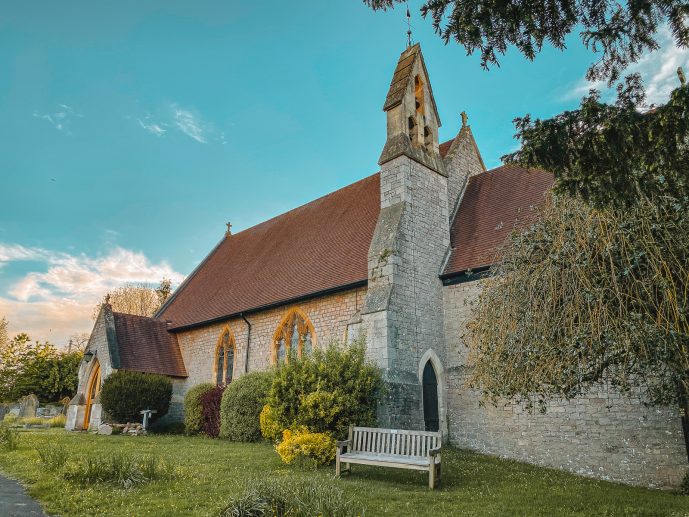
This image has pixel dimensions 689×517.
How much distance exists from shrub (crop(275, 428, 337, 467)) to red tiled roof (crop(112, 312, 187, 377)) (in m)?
11.6

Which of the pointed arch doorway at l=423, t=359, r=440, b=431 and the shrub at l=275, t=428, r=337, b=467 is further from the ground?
the pointed arch doorway at l=423, t=359, r=440, b=431

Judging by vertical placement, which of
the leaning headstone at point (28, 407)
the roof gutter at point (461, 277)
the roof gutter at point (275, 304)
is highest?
the roof gutter at point (461, 277)

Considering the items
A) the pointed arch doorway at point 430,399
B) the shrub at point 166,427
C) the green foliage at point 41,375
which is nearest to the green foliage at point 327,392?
the pointed arch doorway at point 430,399

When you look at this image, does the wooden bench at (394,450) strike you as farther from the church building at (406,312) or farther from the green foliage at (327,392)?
the church building at (406,312)

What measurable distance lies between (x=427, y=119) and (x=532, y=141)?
11.3 metres

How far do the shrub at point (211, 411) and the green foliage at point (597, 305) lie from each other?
11200 mm

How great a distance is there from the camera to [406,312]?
12875 millimetres

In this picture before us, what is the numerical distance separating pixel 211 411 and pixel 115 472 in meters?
9.14

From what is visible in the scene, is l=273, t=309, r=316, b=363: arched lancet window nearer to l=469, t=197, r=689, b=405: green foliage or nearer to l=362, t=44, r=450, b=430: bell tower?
l=362, t=44, r=450, b=430: bell tower

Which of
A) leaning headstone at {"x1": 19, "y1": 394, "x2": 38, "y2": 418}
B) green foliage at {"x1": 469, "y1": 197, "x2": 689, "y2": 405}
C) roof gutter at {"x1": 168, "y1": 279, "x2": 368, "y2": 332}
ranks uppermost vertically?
roof gutter at {"x1": 168, "y1": 279, "x2": 368, "y2": 332}

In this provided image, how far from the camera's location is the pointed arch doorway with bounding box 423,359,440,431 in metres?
12.9

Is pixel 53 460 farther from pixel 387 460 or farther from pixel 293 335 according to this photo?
pixel 293 335

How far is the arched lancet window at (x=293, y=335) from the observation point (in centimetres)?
1557

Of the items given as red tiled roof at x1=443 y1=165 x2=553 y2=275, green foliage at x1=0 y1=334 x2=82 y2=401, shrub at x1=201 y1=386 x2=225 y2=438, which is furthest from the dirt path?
green foliage at x1=0 y1=334 x2=82 y2=401
